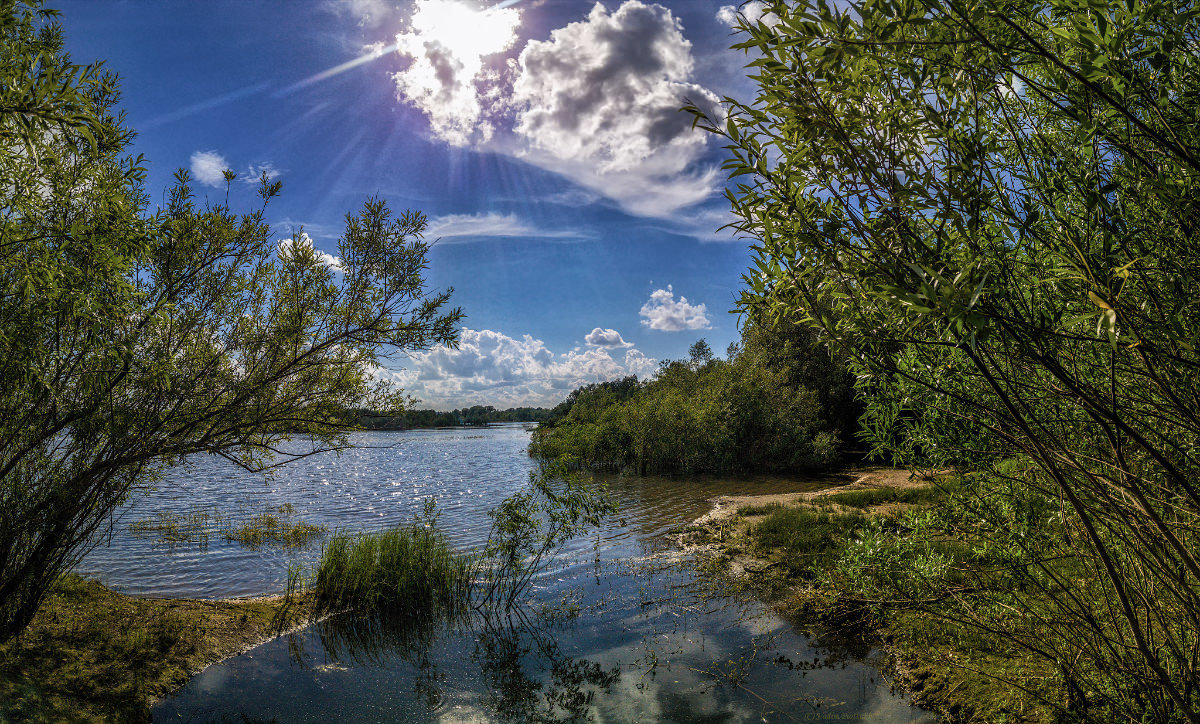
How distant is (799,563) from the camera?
1198cm

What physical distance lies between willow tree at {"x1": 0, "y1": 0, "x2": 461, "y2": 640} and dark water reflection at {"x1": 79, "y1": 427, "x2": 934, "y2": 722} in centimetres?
314

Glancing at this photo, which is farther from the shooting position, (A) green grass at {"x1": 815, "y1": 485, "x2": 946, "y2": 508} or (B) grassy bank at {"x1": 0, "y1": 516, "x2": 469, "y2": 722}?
(A) green grass at {"x1": 815, "y1": 485, "x2": 946, "y2": 508}

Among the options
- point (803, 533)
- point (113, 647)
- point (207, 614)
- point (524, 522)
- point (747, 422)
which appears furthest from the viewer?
point (747, 422)

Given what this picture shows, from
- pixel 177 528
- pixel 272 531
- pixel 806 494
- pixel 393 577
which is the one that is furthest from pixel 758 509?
pixel 177 528

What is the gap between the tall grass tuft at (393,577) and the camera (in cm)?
1005

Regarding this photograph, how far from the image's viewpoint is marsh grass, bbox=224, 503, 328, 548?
15.7m

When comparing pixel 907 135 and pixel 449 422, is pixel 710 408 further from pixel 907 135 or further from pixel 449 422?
pixel 449 422

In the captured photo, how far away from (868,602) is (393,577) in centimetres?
849

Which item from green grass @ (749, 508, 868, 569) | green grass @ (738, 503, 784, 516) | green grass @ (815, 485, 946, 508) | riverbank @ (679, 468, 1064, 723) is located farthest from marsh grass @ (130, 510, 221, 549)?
green grass @ (815, 485, 946, 508)

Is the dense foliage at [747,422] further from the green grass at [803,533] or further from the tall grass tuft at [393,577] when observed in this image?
the tall grass tuft at [393,577]

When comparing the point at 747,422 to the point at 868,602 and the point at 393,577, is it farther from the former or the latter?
the point at 868,602

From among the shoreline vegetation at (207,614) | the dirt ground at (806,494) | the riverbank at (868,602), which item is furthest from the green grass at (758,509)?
the shoreline vegetation at (207,614)

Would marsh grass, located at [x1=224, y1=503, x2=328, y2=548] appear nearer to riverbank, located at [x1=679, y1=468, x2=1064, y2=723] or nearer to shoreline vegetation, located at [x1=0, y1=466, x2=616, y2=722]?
shoreline vegetation, located at [x1=0, y1=466, x2=616, y2=722]

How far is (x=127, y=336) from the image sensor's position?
20.1 feet
